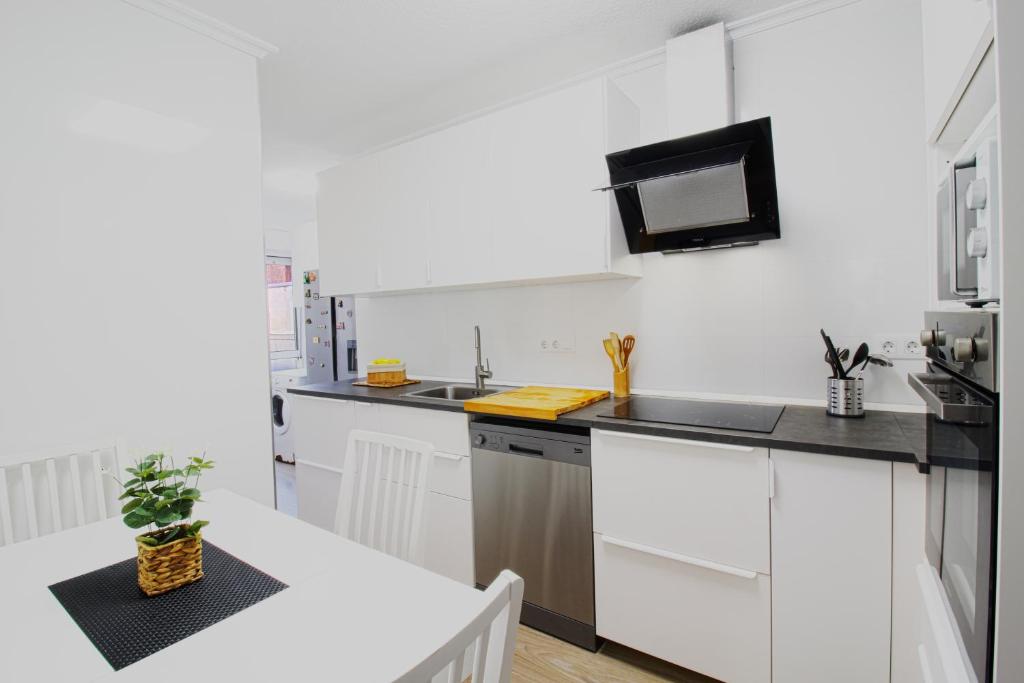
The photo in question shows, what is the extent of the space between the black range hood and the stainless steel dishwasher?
3.05 ft

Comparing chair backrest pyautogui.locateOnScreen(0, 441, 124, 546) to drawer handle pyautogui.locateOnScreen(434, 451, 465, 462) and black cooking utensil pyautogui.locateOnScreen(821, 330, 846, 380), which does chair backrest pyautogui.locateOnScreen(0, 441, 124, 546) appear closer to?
drawer handle pyautogui.locateOnScreen(434, 451, 465, 462)

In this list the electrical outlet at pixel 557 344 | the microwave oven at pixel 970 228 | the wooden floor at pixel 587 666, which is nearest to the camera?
the microwave oven at pixel 970 228

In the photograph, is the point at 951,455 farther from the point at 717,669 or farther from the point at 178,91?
the point at 178,91

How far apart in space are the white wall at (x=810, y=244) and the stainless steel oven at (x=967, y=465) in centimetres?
94

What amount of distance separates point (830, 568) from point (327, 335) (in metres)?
4.19

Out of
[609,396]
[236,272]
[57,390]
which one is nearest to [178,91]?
[236,272]

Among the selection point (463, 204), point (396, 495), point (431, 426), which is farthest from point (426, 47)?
point (396, 495)

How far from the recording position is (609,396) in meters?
2.40

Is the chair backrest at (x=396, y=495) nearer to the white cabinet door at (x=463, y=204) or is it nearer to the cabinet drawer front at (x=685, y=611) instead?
the cabinet drawer front at (x=685, y=611)

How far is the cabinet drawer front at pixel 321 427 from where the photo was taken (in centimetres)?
280

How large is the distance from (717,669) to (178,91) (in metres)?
2.87

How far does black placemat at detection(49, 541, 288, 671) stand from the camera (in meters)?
0.85

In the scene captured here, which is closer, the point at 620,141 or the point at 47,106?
the point at 47,106

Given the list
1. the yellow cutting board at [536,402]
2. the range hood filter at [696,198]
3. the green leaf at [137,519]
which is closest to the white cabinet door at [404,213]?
the yellow cutting board at [536,402]
